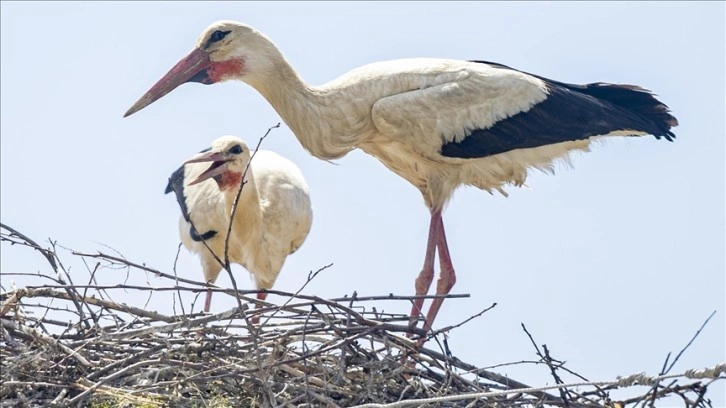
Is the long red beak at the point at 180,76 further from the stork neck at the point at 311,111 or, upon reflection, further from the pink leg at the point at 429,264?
the pink leg at the point at 429,264

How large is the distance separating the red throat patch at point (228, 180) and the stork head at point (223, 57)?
1.35 metres

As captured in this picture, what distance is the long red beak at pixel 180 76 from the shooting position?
26.1 feet

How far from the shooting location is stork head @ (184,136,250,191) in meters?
9.33

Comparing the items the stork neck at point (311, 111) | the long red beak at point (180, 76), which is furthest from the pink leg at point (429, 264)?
the long red beak at point (180, 76)

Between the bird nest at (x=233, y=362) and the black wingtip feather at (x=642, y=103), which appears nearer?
the bird nest at (x=233, y=362)

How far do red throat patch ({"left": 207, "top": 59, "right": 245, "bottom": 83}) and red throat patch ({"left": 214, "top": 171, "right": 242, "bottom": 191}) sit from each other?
52.9 inches

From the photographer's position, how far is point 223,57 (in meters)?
8.07

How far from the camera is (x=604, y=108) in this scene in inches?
324

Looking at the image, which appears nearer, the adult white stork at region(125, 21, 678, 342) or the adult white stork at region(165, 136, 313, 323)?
the adult white stork at region(125, 21, 678, 342)

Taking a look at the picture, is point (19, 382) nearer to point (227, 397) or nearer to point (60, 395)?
point (60, 395)

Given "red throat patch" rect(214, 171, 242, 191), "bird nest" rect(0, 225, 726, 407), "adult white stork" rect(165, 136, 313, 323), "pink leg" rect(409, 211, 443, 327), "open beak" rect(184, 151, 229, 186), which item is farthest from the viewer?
"adult white stork" rect(165, 136, 313, 323)

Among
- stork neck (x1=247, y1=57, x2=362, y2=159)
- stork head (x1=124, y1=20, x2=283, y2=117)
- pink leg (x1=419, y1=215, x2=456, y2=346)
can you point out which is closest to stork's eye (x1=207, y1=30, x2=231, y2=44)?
stork head (x1=124, y1=20, x2=283, y2=117)

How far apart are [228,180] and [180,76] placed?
4.90 feet

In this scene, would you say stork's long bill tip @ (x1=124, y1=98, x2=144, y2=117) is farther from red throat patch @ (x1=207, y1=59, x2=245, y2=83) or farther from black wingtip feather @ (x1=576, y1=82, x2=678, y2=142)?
black wingtip feather @ (x1=576, y1=82, x2=678, y2=142)
